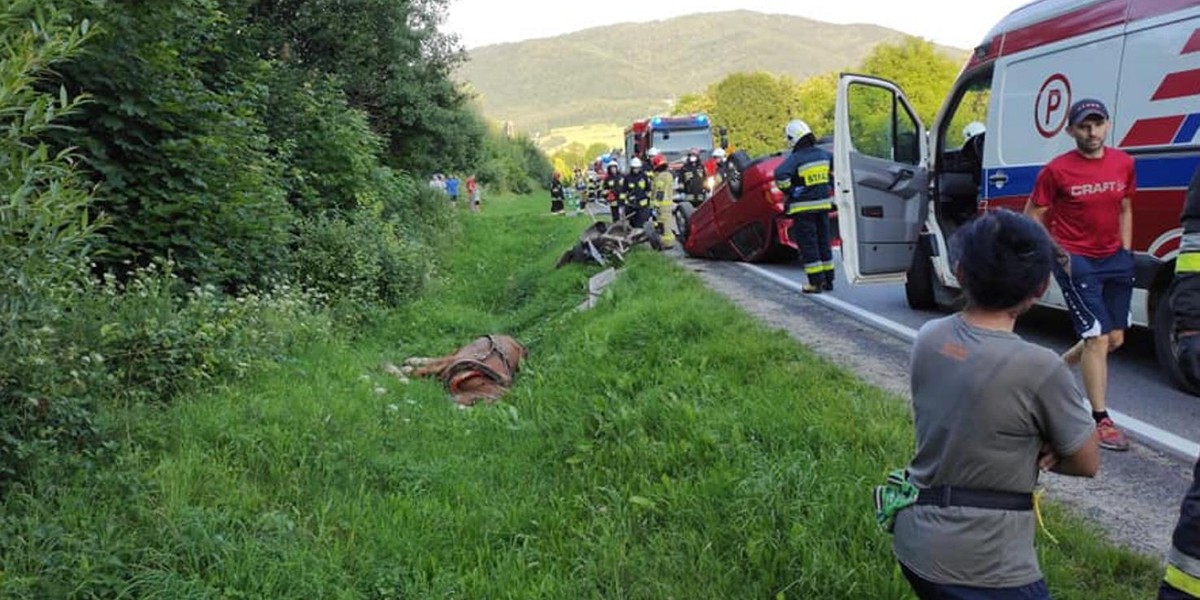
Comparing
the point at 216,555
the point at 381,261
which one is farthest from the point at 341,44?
the point at 216,555

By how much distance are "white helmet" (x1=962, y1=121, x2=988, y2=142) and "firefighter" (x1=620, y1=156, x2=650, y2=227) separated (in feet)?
22.7

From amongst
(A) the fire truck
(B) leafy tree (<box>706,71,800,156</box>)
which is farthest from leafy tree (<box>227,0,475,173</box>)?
(B) leafy tree (<box>706,71,800,156</box>)

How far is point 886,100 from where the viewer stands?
7273mm

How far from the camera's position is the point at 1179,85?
470 centimetres

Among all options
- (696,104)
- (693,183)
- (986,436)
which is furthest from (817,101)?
(986,436)

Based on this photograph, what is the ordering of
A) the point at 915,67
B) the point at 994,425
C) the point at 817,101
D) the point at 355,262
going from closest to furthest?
the point at 994,425 < the point at 355,262 < the point at 915,67 < the point at 817,101

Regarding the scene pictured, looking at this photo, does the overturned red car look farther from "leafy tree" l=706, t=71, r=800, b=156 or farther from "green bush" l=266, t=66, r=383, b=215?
"leafy tree" l=706, t=71, r=800, b=156

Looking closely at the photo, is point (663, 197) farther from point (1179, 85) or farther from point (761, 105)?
point (761, 105)

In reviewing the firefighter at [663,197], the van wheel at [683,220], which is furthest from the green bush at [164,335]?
the firefighter at [663,197]

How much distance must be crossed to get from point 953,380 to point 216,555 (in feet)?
9.26

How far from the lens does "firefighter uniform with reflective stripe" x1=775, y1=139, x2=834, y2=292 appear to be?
817cm

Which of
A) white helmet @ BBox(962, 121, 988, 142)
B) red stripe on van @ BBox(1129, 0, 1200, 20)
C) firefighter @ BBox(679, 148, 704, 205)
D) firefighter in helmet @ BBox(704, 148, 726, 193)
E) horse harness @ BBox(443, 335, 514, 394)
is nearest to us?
red stripe on van @ BBox(1129, 0, 1200, 20)

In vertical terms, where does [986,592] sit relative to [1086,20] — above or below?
below

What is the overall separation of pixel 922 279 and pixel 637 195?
682 centimetres
